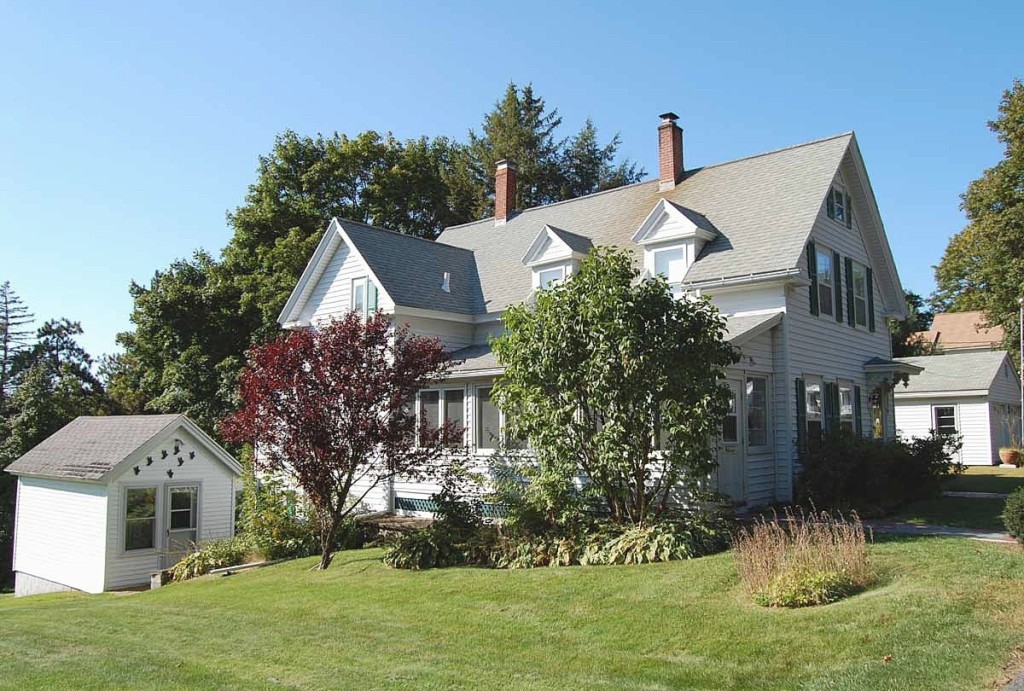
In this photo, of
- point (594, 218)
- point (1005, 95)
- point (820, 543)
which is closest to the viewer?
point (820, 543)

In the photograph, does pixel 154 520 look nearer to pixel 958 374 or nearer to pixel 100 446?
pixel 100 446

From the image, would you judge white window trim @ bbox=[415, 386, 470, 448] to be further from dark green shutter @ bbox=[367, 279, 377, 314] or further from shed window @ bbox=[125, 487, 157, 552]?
shed window @ bbox=[125, 487, 157, 552]

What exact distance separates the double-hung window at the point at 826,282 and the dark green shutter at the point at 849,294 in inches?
39.9

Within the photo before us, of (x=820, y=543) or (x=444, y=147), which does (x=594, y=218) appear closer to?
(x=820, y=543)

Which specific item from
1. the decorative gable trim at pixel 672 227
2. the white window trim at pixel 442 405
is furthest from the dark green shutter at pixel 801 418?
the white window trim at pixel 442 405

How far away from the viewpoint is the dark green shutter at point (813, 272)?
60.6 feet

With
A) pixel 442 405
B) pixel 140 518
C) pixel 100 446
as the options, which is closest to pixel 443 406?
pixel 442 405

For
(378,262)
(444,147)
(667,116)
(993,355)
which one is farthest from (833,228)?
(444,147)

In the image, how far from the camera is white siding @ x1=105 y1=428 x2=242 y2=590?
21.4 meters

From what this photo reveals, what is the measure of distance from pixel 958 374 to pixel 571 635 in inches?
1206

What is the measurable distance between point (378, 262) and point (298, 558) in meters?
8.42

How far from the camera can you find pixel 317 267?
76.1ft

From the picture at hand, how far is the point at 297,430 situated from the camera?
47.6ft

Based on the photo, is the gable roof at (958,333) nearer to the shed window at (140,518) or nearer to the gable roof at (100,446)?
the gable roof at (100,446)
